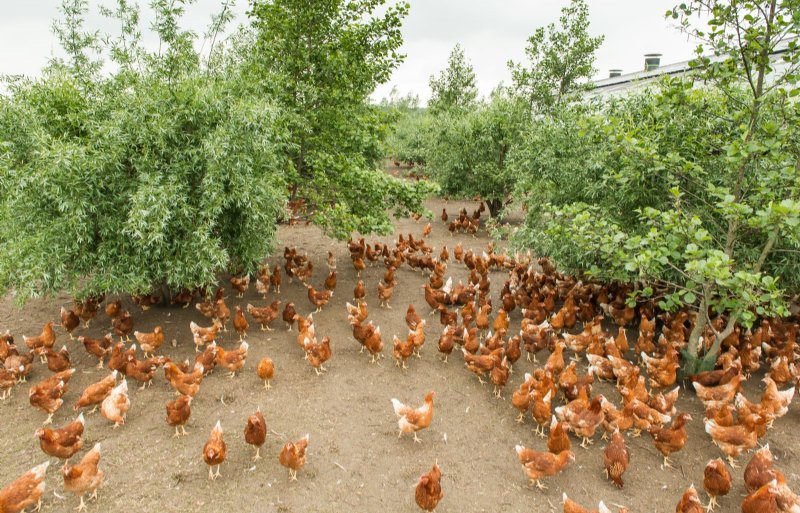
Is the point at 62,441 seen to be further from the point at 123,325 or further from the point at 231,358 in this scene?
the point at 123,325

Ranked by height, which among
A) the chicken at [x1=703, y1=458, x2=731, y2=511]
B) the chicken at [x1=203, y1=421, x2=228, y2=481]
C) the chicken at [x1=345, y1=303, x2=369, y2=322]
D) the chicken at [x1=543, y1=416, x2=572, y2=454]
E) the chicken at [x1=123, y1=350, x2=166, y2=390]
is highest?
the chicken at [x1=123, y1=350, x2=166, y2=390]

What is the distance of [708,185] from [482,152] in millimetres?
15381

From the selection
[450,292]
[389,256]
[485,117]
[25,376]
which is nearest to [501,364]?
[450,292]

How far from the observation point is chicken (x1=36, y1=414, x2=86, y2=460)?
5965 millimetres

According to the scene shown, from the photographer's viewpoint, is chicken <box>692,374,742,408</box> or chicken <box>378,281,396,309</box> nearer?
chicken <box>692,374,742,408</box>

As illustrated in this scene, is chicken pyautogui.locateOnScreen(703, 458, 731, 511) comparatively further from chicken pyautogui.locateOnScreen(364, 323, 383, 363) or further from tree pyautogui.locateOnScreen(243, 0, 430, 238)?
tree pyautogui.locateOnScreen(243, 0, 430, 238)

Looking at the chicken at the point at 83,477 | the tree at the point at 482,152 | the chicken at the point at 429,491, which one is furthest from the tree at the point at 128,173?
the tree at the point at 482,152

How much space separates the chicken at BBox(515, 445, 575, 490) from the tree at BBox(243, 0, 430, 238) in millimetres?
7511

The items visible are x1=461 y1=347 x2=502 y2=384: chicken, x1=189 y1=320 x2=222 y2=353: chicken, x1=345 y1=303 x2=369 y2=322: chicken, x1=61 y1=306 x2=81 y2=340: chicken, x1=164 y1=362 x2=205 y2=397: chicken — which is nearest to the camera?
x1=164 y1=362 x2=205 y2=397: chicken

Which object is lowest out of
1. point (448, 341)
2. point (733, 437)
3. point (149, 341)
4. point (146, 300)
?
point (733, 437)

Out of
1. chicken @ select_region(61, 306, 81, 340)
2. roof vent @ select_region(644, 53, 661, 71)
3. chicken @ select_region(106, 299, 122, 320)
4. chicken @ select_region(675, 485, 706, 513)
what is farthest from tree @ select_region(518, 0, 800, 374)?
roof vent @ select_region(644, 53, 661, 71)

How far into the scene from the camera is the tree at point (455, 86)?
35250mm

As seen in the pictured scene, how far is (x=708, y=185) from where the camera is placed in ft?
23.3

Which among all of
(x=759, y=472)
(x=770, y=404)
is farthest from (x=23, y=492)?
(x=770, y=404)
